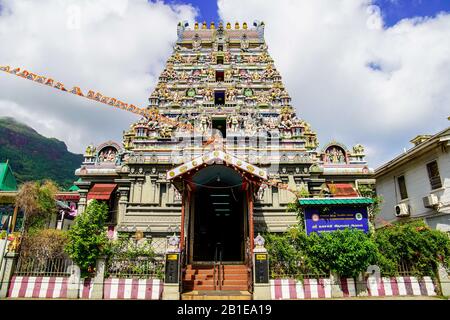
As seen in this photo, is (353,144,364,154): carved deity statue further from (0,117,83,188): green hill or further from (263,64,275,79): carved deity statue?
(0,117,83,188): green hill

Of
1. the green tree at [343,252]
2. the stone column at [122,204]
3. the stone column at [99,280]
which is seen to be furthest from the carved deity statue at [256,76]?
the stone column at [99,280]

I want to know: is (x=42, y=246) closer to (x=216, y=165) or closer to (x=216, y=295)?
(x=216, y=295)

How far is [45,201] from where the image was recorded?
1847 centimetres

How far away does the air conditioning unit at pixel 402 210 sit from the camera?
660 inches

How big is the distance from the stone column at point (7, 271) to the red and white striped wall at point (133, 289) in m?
3.76

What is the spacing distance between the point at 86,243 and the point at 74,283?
5.13 feet

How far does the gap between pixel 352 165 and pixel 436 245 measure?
9.18 metres

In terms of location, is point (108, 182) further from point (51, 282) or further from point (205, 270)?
point (205, 270)

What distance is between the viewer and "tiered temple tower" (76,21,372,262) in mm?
14448

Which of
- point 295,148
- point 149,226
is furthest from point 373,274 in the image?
point 149,226

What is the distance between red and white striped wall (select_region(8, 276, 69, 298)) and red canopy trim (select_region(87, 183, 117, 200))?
7280 millimetres

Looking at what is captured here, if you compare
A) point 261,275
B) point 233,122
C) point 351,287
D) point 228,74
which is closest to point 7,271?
point 261,275

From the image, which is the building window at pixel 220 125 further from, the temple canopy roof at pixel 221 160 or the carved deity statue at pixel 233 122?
the temple canopy roof at pixel 221 160

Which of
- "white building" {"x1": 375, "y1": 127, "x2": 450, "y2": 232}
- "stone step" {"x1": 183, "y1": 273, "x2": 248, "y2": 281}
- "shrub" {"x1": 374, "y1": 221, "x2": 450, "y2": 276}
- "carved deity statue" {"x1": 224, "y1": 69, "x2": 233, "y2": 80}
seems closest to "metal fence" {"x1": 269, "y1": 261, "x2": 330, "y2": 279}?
"stone step" {"x1": 183, "y1": 273, "x2": 248, "y2": 281}
